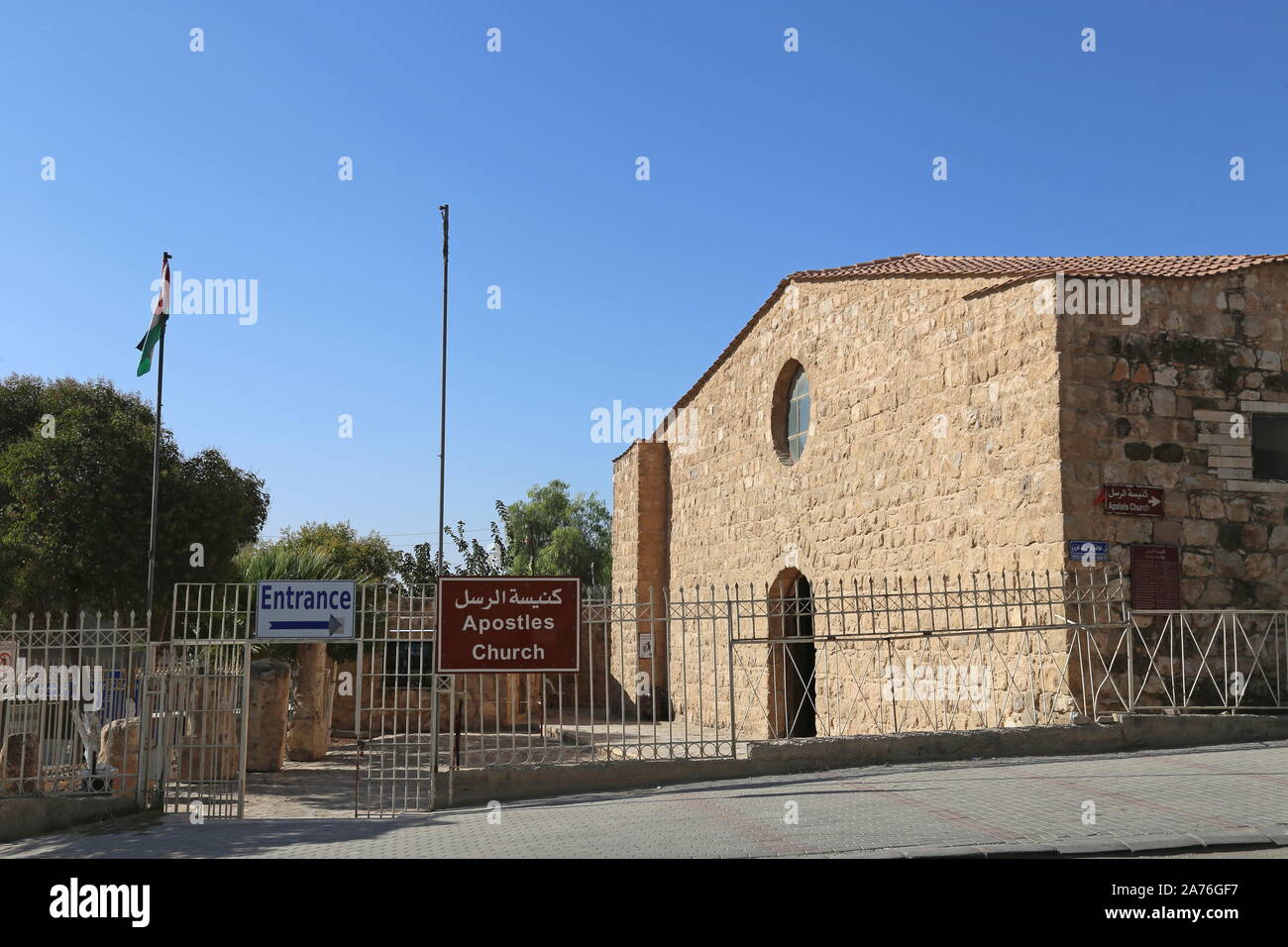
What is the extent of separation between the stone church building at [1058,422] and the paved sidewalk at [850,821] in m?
2.53

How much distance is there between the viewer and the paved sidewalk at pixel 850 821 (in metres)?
6.66

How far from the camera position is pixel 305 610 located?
1002cm

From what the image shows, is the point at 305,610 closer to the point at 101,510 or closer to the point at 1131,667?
the point at 1131,667

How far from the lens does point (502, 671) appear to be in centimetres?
1006

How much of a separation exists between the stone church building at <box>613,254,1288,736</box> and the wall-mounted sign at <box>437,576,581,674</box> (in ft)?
17.2

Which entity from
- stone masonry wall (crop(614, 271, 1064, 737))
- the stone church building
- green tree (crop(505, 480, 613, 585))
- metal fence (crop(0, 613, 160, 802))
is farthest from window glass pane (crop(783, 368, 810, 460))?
green tree (crop(505, 480, 613, 585))

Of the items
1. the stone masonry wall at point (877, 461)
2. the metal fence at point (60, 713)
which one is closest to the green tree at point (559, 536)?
the stone masonry wall at point (877, 461)

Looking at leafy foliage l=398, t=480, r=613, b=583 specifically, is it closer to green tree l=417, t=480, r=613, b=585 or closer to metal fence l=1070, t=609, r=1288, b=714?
green tree l=417, t=480, r=613, b=585

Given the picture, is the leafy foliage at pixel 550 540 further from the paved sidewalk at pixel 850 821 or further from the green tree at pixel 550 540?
the paved sidewalk at pixel 850 821

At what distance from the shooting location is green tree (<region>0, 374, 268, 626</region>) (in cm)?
1697

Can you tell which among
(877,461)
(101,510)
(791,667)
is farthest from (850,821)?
(101,510)
